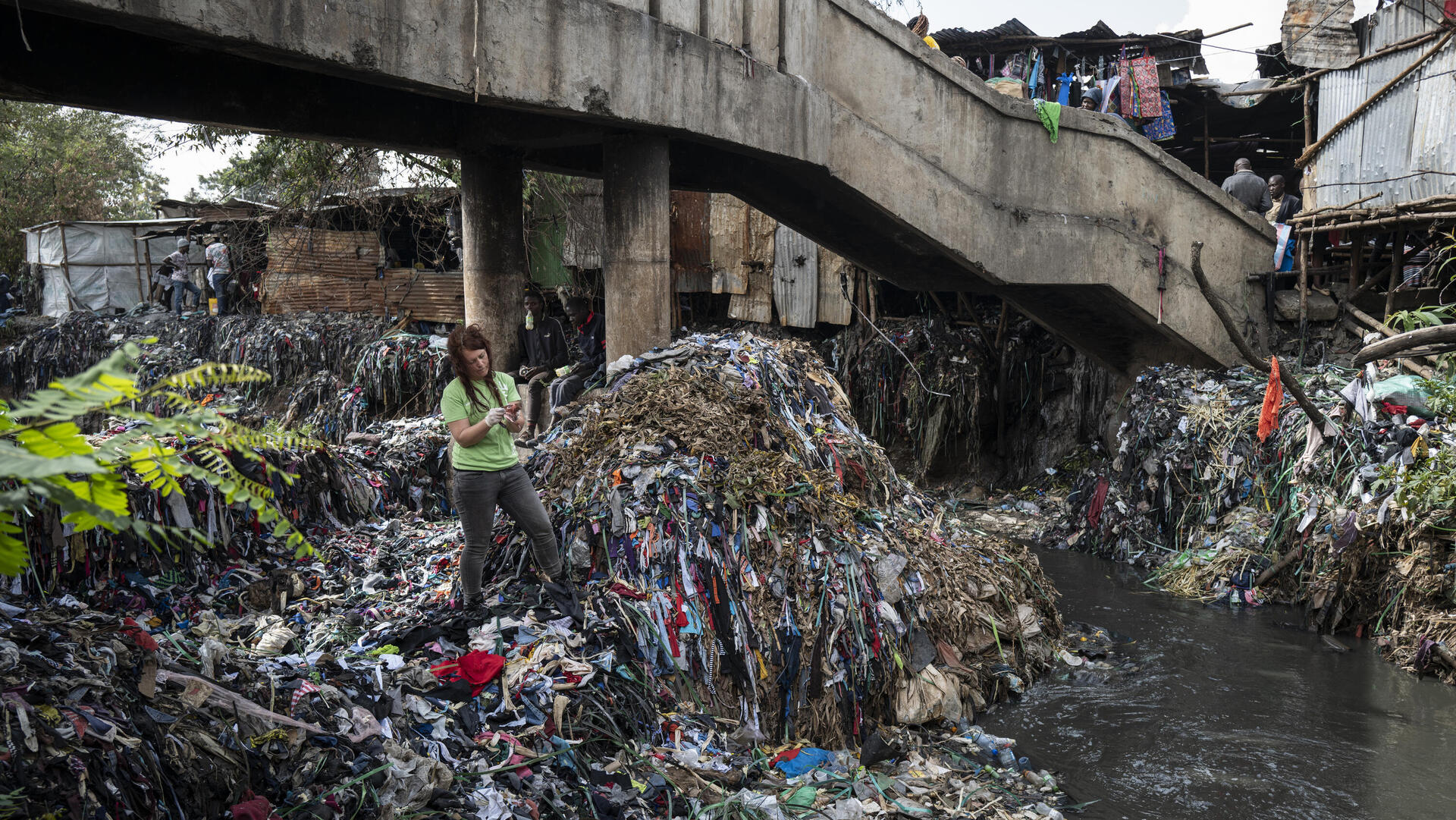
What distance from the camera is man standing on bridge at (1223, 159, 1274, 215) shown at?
11703mm

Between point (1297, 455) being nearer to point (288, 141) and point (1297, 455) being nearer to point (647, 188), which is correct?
point (647, 188)

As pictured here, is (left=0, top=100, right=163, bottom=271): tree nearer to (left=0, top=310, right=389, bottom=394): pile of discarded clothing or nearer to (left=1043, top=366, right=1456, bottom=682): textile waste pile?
(left=0, top=310, right=389, bottom=394): pile of discarded clothing

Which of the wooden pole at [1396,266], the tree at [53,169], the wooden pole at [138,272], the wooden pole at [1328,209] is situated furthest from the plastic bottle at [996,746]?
the tree at [53,169]

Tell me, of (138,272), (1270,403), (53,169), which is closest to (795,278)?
(1270,403)

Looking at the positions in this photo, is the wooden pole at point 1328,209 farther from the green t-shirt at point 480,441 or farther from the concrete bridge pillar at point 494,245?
the green t-shirt at point 480,441

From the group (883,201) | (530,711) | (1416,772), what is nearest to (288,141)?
(883,201)

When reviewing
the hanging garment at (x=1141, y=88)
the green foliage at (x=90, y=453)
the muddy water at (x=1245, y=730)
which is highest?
the hanging garment at (x=1141, y=88)

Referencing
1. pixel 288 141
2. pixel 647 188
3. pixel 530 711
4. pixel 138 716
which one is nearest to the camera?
pixel 138 716

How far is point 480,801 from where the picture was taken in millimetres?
3861

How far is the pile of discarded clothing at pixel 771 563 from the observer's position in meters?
5.39

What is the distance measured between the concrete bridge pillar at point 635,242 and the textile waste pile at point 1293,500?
5007mm

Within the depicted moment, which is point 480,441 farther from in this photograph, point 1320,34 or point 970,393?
point 1320,34

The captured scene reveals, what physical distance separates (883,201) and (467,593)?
5023mm

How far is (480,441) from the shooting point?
5.03m
